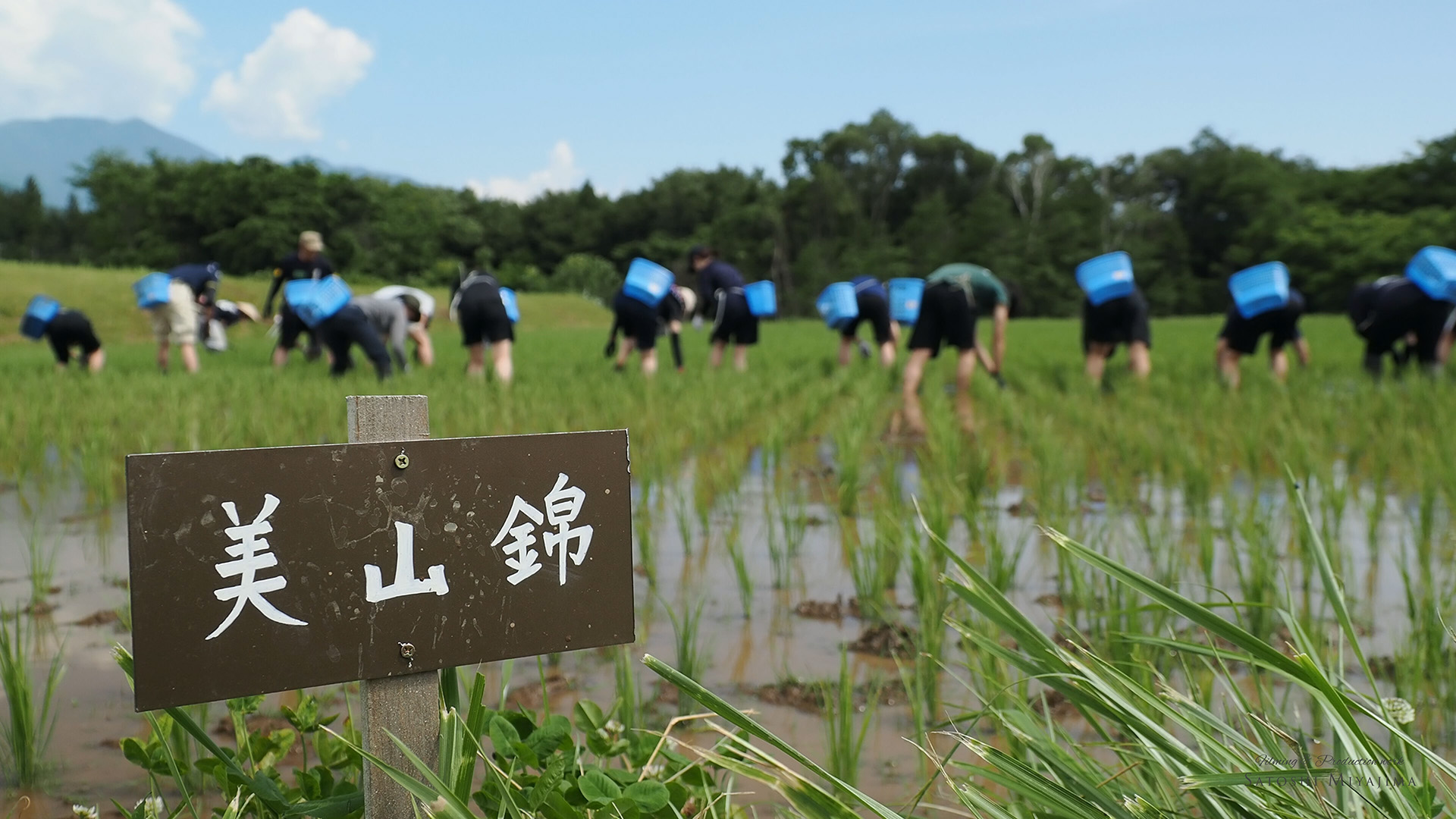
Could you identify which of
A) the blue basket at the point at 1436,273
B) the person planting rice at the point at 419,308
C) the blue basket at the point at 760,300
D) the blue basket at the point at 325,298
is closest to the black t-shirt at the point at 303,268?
the person planting rice at the point at 419,308

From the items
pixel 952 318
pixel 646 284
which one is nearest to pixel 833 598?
pixel 952 318

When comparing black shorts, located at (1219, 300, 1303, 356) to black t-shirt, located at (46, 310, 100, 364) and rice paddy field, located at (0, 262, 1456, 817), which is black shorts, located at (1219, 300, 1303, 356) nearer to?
rice paddy field, located at (0, 262, 1456, 817)

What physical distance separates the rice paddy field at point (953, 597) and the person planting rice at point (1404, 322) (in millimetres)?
854

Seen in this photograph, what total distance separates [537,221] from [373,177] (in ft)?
27.7

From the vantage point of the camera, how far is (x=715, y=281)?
8.52m

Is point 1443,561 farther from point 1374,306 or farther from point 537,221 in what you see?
point 537,221

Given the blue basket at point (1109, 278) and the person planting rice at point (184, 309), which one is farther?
the person planting rice at point (184, 309)

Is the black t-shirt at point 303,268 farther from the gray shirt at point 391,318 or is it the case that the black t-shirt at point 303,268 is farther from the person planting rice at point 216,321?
the person planting rice at point 216,321

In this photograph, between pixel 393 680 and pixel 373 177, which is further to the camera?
pixel 373 177

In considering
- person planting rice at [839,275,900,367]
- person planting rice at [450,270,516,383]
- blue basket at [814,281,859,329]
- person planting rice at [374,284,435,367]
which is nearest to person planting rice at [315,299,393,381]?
person planting rice at [450,270,516,383]

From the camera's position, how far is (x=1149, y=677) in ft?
5.45

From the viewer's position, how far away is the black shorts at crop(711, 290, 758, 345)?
855 centimetres

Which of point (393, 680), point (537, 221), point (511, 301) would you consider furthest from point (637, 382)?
point (537, 221)

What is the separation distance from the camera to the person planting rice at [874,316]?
9.07 meters
